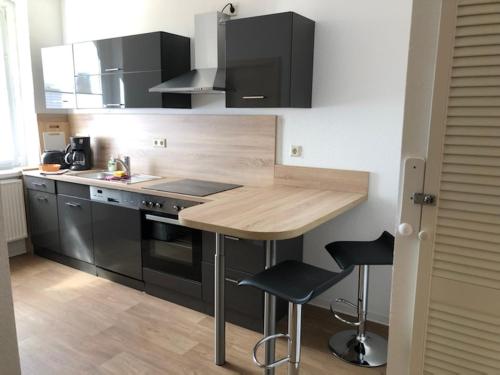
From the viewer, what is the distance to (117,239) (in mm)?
3162

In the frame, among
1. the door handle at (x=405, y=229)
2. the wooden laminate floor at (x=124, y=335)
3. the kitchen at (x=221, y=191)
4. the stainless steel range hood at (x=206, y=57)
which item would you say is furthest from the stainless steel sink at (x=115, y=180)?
the door handle at (x=405, y=229)

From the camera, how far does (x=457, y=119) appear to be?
1298 mm

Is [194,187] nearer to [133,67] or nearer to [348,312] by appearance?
[133,67]

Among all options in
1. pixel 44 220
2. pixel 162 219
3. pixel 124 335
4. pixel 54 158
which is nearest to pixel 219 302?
pixel 124 335

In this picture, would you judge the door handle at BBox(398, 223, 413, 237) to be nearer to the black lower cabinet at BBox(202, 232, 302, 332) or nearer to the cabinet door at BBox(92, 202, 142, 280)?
the black lower cabinet at BBox(202, 232, 302, 332)

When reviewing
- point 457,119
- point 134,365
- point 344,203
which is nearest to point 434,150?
point 457,119

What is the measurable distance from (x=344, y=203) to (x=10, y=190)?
3.14 meters

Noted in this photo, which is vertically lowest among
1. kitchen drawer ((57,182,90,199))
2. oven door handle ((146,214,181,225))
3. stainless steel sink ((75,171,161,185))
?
oven door handle ((146,214,181,225))

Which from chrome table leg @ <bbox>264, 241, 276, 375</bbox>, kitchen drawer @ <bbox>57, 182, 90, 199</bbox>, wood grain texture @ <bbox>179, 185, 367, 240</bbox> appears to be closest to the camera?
wood grain texture @ <bbox>179, 185, 367, 240</bbox>

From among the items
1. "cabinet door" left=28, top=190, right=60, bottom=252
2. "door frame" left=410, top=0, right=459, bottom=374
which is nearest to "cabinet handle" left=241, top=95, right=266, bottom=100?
"door frame" left=410, top=0, right=459, bottom=374

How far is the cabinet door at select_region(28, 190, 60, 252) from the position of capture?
3629mm

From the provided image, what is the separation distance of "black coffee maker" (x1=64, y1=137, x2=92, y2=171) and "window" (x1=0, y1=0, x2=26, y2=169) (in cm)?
61

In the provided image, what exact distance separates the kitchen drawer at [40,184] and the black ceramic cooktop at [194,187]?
124 cm

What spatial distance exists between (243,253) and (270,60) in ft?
4.03
